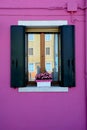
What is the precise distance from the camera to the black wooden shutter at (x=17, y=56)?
250 inches

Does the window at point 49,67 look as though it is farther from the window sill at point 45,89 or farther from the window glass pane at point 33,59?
the window sill at point 45,89

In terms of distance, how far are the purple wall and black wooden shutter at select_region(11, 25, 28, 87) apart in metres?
0.13

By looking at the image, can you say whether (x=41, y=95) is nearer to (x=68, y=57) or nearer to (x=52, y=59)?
(x=52, y=59)

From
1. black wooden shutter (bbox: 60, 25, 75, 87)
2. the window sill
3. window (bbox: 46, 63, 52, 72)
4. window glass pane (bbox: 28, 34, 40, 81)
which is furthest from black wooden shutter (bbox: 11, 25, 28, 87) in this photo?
black wooden shutter (bbox: 60, 25, 75, 87)

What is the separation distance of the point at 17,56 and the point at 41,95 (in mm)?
964

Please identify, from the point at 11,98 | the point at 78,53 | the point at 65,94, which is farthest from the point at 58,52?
the point at 11,98

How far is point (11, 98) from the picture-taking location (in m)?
6.42

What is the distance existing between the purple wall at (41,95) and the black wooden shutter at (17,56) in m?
0.13

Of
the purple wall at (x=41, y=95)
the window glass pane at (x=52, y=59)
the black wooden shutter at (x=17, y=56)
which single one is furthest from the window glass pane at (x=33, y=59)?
the purple wall at (x=41, y=95)

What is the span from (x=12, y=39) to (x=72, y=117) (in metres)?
2.07

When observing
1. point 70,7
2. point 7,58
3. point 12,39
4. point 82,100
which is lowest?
point 82,100

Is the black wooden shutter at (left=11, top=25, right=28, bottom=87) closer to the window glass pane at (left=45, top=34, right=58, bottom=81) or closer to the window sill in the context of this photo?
the window sill

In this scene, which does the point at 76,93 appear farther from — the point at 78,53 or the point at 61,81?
the point at 78,53

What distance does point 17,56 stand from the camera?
20.9ft
